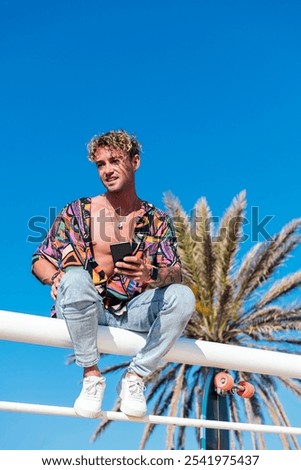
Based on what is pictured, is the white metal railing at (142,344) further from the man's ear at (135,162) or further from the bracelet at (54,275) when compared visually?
the man's ear at (135,162)

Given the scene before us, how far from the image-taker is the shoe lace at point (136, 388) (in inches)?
101

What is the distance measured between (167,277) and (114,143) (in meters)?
0.63

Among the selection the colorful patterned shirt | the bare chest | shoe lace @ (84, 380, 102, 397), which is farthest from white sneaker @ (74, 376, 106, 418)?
the bare chest

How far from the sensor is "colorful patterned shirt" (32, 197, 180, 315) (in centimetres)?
288

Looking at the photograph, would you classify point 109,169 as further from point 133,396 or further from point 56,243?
point 133,396

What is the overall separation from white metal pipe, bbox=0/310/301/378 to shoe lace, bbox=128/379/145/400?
4.6 inches

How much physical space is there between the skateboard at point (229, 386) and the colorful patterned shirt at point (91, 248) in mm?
489

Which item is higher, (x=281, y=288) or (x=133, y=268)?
(x=281, y=288)

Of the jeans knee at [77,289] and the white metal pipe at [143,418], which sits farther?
the jeans knee at [77,289]

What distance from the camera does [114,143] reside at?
306 centimetres

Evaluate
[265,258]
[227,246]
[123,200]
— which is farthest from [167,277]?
[265,258]

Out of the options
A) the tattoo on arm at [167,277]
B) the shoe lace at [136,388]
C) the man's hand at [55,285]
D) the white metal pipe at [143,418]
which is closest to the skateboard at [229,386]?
the white metal pipe at [143,418]

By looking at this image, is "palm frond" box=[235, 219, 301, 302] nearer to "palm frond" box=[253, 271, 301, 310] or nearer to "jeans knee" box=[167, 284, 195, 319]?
"palm frond" box=[253, 271, 301, 310]
